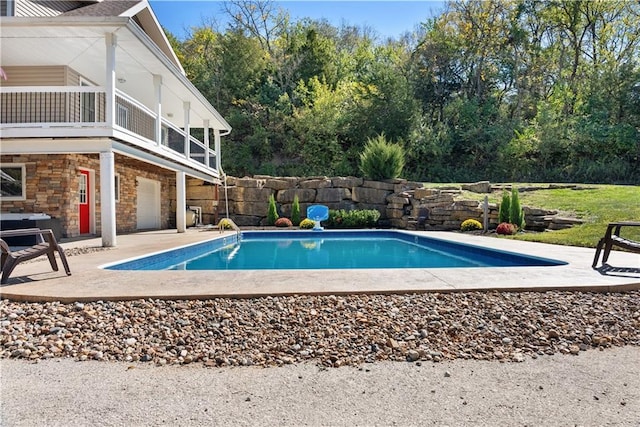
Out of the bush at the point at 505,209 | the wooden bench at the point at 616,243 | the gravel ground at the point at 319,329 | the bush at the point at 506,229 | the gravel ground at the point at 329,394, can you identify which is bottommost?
the gravel ground at the point at 329,394

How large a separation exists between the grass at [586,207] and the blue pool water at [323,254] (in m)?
2.30

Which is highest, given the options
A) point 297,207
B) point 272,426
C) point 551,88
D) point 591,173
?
point 551,88

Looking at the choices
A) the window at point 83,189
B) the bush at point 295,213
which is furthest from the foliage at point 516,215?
the window at point 83,189

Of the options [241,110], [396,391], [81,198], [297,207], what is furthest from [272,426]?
[241,110]

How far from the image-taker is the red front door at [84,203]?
10242mm

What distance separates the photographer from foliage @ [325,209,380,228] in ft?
46.5

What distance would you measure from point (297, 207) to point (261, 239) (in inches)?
98.8

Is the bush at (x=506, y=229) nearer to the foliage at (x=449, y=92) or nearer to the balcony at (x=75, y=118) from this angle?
the foliage at (x=449, y=92)

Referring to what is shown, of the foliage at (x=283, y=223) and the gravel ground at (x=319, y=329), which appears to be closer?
the gravel ground at (x=319, y=329)

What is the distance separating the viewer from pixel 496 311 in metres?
3.53

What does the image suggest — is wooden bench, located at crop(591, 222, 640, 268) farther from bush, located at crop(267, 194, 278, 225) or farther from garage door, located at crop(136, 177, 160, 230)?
garage door, located at crop(136, 177, 160, 230)

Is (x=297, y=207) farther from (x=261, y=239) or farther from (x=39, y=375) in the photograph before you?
(x=39, y=375)

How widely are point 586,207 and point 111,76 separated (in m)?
12.1

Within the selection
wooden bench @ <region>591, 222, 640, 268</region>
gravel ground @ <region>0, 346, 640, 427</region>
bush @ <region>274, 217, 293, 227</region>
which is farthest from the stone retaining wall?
gravel ground @ <region>0, 346, 640, 427</region>
